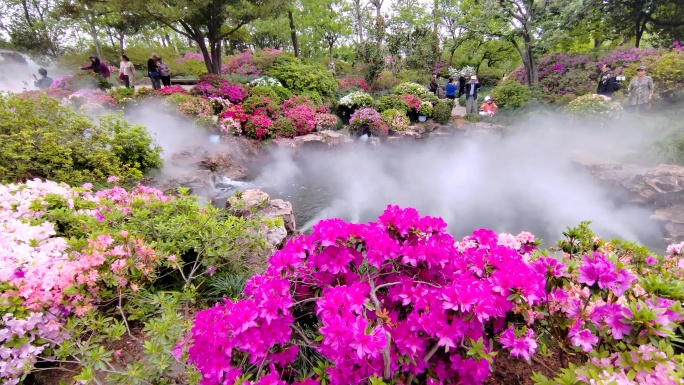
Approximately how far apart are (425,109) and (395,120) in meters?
1.54

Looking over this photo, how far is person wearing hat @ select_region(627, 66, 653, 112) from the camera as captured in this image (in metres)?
8.79

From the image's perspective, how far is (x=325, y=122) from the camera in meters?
11.7

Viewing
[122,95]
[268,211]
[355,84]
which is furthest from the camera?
[355,84]

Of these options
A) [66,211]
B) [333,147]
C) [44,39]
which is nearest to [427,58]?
[333,147]

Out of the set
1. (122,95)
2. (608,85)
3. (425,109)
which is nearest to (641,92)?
(608,85)

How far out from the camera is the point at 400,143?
11.2 m

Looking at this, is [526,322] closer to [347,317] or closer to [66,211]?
[347,317]

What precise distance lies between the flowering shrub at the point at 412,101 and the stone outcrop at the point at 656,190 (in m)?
6.60

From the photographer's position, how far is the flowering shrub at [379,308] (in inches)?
51.0

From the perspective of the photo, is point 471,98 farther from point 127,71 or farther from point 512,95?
point 127,71

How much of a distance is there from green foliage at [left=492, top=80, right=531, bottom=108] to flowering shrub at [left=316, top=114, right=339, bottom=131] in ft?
22.8

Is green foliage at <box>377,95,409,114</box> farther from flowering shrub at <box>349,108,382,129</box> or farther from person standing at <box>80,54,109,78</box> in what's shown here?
person standing at <box>80,54,109,78</box>

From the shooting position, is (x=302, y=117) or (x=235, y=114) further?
(x=302, y=117)

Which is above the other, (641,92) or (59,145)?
(641,92)
